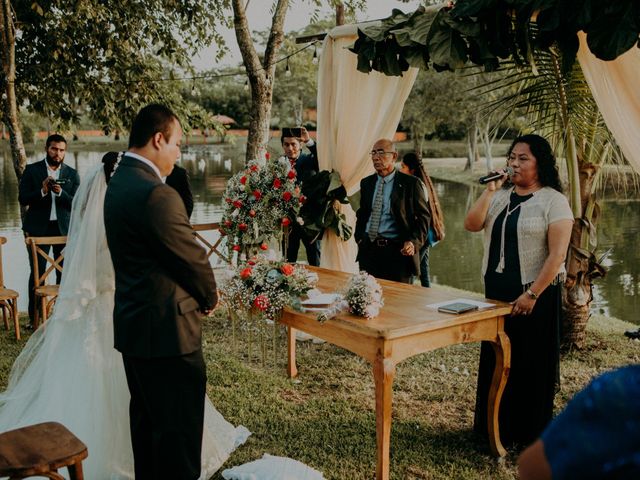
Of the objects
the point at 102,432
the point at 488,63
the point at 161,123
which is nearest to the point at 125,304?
the point at 161,123

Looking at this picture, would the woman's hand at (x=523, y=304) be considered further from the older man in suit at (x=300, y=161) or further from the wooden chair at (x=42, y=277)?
the wooden chair at (x=42, y=277)

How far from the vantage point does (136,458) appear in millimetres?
3363

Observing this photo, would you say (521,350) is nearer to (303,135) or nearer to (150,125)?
(150,125)

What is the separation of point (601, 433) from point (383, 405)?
2750mm

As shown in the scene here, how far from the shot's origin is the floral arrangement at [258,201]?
19.2 feet

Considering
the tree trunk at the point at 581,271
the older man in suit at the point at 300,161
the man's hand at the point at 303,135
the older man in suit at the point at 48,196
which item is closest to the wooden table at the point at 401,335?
the tree trunk at the point at 581,271

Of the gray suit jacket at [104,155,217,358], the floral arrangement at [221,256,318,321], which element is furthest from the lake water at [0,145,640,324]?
the gray suit jacket at [104,155,217,358]

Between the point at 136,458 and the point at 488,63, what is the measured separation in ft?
10.7

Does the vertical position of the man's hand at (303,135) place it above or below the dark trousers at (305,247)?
above

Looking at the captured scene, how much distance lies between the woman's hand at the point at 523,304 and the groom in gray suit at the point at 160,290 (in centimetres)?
202

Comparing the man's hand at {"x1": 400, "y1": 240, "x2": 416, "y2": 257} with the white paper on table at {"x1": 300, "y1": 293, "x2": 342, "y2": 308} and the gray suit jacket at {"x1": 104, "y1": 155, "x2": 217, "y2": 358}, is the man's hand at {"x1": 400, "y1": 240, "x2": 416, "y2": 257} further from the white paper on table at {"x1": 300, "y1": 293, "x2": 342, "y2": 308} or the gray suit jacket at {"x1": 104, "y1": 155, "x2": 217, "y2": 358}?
the gray suit jacket at {"x1": 104, "y1": 155, "x2": 217, "y2": 358}

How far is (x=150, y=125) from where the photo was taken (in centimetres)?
299

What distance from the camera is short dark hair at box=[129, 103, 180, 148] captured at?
9.82 ft

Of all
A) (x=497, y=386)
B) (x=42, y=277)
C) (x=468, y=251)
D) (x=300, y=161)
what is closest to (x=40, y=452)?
(x=497, y=386)
